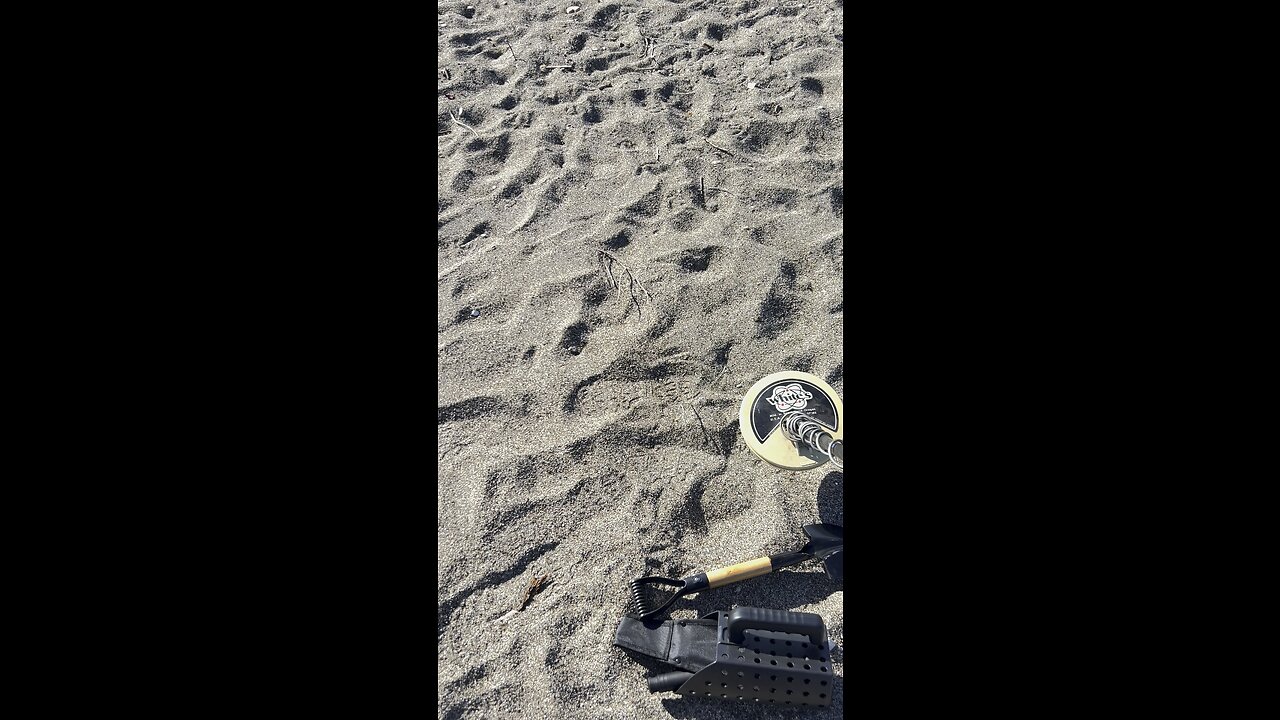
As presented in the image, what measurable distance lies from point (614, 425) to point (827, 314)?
85cm

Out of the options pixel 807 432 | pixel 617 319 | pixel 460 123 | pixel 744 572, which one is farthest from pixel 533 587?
pixel 460 123

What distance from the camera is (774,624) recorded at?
1.74 m

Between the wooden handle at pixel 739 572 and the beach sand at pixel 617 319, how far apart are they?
61 millimetres

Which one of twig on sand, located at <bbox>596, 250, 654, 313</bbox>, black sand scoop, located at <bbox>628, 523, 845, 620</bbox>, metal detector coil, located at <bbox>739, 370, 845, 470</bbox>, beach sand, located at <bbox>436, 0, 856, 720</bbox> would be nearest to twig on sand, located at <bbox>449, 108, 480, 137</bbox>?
beach sand, located at <bbox>436, 0, 856, 720</bbox>

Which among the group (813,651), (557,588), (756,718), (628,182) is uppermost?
(628,182)

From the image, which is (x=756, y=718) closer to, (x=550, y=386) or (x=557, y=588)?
(x=557, y=588)

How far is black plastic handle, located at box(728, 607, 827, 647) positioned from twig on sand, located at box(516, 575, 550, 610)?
49 centimetres

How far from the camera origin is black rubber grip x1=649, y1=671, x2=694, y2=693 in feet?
5.71

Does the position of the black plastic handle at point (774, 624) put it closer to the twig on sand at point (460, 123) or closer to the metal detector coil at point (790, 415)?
the metal detector coil at point (790, 415)

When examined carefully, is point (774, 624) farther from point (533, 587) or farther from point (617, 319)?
point (617, 319)

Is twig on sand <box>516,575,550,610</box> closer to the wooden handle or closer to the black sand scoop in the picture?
the black sand scoop

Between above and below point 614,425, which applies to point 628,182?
above

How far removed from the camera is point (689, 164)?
11.0ft

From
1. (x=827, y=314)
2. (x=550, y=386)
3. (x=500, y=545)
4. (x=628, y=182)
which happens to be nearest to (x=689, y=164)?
(x=628, y=182)
